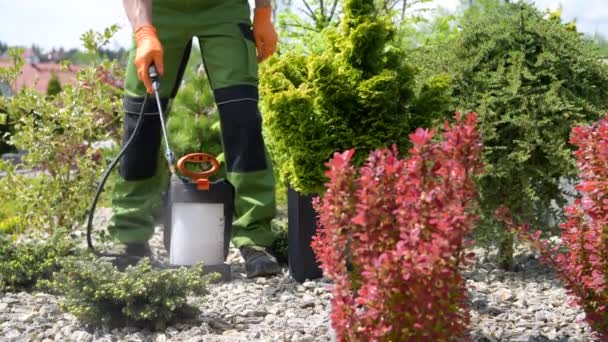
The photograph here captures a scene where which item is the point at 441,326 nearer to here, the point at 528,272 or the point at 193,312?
the point at 193,312

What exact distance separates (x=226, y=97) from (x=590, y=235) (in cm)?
210

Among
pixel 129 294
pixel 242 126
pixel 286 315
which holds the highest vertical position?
pixel 242 126

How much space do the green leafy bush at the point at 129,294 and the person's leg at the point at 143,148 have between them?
1235 millimetres

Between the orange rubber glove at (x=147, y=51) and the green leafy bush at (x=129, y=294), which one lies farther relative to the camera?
the orange rubber glove at (x=147, y=51)

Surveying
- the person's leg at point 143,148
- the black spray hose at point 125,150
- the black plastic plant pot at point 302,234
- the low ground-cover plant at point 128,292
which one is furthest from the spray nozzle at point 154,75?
the low ground-cover plant at point 128,292

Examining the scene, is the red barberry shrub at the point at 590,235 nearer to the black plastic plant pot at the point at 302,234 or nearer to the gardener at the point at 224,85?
the black plastic plant pot at the point at 302,234

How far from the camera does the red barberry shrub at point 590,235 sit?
96.1 inches

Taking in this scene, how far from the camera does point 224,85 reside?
4062 millimetres

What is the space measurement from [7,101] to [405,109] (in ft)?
9.55

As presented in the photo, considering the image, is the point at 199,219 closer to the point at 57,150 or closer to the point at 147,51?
the point at 147,51

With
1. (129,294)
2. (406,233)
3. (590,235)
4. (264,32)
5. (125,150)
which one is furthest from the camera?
(264,32)

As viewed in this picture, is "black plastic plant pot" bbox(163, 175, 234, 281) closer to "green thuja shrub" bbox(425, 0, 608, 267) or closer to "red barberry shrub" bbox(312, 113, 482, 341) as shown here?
"green thuja shrub" bbox(425, 0, 608, 267)

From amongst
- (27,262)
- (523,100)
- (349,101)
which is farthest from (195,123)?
(523,100)

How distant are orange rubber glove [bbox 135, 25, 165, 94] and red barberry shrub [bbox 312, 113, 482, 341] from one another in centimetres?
207
